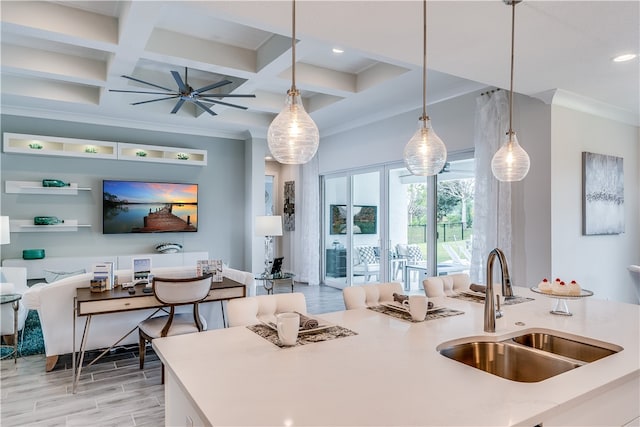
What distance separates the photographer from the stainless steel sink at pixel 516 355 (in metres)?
1.62

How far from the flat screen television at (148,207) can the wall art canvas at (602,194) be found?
229 inches

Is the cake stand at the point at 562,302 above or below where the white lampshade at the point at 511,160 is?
below

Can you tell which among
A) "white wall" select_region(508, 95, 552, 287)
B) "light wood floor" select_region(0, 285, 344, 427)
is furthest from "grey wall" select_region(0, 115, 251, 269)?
"white wall" select_region(508, 95, 552, 287)

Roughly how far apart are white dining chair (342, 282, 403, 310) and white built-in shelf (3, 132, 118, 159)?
5.43 meters

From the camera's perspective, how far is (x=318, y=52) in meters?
4.31

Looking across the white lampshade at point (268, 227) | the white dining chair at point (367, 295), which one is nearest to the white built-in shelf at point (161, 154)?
the white lampshade at point (268, 227)

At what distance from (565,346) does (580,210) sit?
3078 mm

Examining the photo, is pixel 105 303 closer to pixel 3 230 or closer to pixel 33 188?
pixel 3 230

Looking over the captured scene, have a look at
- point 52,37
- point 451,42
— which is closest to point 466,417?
point 451,42

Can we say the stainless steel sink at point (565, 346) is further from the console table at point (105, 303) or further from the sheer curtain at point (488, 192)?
the console table at point (105, 303)

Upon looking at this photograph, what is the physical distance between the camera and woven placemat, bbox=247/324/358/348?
64.1 inches

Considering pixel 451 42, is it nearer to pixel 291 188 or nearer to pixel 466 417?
pixel 466 417

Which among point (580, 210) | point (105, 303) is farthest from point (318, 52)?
point (580, 210)

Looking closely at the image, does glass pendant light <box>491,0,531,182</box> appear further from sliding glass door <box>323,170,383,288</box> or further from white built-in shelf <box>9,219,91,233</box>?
white built-in shelf <box>9,219,91,233</box>
